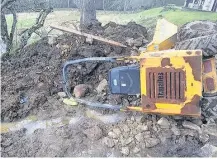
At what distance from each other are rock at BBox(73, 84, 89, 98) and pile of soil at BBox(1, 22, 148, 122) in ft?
0.33

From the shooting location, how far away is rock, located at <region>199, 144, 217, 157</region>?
4597 millimetres

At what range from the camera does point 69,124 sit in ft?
17.6

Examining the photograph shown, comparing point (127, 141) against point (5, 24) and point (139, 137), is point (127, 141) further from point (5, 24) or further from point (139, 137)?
point (5, 24)

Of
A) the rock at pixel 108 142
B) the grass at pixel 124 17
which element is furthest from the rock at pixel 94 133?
the grass at pixel 124 17

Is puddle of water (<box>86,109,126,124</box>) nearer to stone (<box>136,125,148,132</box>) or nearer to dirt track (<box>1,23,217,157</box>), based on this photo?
dirt track (<box>1,23,217,157</box>)

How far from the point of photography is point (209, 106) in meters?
4.83

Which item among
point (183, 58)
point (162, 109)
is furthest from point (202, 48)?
point (162, 109)

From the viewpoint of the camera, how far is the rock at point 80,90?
5.94 metres

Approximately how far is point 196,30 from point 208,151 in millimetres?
2475

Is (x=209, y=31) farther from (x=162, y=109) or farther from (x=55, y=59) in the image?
(x=55, y=59)

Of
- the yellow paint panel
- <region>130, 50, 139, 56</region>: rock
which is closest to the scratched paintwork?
the yellow paint panel

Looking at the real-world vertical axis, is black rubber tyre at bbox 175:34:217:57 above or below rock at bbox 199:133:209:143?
above

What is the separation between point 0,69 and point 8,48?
29.9 inches

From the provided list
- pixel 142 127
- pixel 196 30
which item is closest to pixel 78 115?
pixel 142 127
